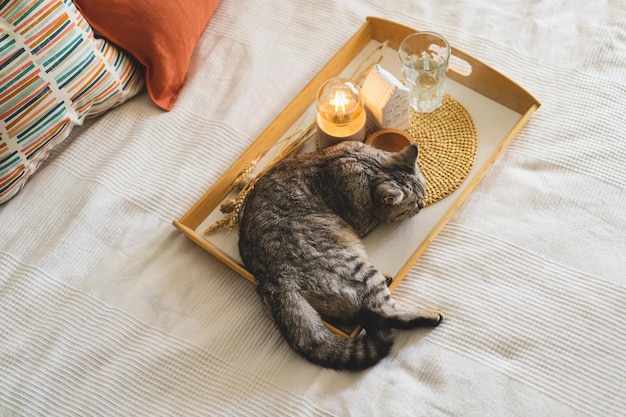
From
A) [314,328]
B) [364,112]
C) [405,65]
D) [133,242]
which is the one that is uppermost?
[405,65]

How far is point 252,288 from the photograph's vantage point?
1.34 m

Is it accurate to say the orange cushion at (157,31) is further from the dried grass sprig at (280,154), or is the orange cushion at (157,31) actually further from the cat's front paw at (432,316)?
the cat's front paw at (432,316)

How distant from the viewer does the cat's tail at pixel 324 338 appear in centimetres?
117

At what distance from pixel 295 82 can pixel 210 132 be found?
0.98 feet

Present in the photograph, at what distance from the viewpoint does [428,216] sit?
4.59ft

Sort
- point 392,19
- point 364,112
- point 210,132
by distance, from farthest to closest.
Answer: point 392,19
point 210,132
point 364,112

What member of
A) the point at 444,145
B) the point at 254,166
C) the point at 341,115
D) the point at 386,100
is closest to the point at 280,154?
the point at 254,166

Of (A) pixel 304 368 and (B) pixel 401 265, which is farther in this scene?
(B) pixel 401 265

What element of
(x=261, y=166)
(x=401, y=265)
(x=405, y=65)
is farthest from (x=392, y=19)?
(x=401, y=265)

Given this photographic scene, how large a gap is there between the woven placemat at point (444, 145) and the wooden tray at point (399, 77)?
22mm

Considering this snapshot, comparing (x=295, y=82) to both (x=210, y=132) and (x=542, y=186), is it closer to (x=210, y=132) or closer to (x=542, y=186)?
(x=210, y=132)

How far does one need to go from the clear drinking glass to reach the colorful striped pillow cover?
795 mm

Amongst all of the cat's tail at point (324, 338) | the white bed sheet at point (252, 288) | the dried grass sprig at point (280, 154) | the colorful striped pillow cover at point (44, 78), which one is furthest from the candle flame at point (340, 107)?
the colorful striped pillow cover at point (44, 78)

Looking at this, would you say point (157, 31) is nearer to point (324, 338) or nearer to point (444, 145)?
point (444, 145)
